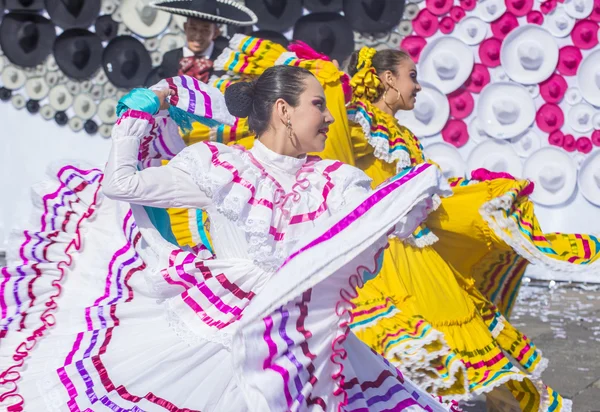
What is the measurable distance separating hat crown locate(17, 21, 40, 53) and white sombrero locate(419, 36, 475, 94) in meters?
3.46

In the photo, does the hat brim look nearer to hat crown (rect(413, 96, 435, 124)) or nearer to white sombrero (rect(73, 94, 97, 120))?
hat crown (rect(413, 96, 435, 124))

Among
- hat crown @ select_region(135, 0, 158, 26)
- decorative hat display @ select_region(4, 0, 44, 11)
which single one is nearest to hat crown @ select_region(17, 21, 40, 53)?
decorative hat display @ select_region(4, 0, 44, 11)

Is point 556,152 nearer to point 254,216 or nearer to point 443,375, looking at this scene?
point 443,375

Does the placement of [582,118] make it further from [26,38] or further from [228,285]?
[228,285]

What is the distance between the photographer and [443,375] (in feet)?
8.83

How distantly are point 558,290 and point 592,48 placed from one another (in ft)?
6.40

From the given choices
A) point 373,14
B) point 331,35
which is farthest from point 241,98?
point 373,14

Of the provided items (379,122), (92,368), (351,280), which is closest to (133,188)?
(92,368)

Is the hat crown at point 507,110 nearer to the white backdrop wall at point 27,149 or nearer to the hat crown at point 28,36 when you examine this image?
the white backdrop wall at point 27,149

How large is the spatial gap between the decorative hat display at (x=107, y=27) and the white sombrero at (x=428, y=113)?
2636 millimetres

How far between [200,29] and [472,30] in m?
2.83

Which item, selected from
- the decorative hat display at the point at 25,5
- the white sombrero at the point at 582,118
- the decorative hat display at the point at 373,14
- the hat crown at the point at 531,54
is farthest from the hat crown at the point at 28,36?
the white sombrero at the point at 582,118

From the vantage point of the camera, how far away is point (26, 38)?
8.09 metres

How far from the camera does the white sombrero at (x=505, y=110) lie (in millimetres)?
7242
